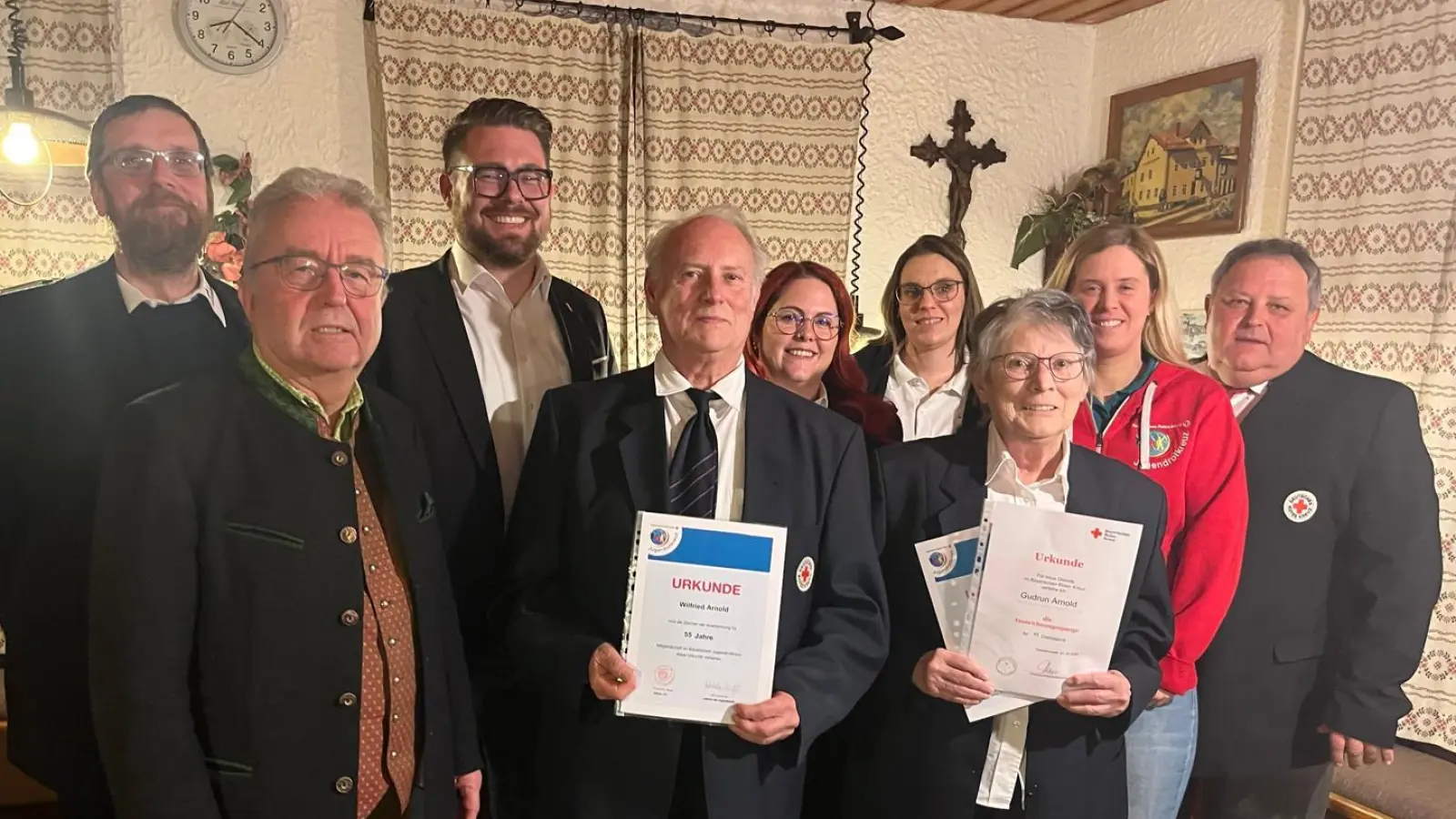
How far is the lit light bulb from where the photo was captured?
9.74ft

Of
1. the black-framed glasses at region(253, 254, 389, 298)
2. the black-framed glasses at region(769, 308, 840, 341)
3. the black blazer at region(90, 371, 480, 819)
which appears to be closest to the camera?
the black blazer at region(90, 371, 480, 819)

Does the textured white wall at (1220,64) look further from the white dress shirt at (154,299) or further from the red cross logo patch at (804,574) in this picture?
the white dress shirt at (154,299)

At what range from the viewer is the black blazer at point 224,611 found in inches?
44.8

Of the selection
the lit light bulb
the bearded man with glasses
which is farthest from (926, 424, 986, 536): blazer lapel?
the lit light bulb

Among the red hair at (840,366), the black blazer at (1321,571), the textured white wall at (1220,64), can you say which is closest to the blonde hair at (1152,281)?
the black blazer at (1321,571)

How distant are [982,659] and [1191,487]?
57 cm

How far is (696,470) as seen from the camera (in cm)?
148

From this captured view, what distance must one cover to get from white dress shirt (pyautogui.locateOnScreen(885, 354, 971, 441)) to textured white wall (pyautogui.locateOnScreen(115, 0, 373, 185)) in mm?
2512

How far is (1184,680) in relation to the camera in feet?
5.81

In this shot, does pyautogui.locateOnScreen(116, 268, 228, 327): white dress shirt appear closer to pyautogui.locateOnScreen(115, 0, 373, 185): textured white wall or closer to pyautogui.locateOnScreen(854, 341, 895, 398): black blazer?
pyautogui.locateOnScreen(854, 341, 895, 398): black blazer

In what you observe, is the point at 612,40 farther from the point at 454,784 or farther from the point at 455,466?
the point at 454,784

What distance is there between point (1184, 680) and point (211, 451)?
169 centimetres

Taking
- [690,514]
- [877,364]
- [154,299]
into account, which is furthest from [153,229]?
[877,364]

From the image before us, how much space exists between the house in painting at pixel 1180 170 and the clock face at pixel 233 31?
3.65m
